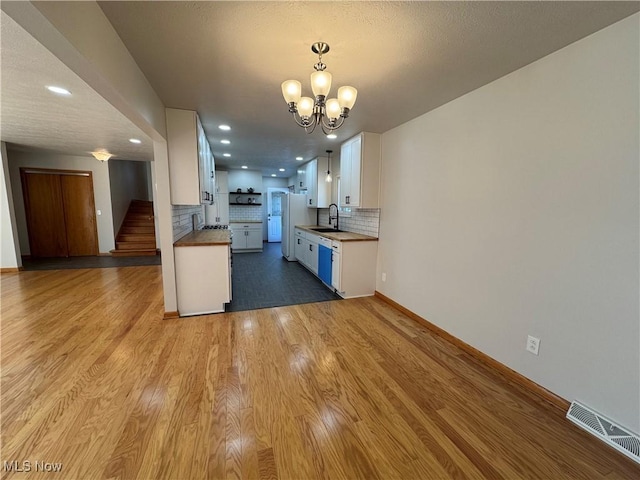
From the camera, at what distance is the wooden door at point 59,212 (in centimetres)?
576

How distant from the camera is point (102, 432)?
57.7 inches

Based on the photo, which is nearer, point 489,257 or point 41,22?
point 41,22

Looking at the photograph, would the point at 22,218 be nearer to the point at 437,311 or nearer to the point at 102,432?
the point at 102,432

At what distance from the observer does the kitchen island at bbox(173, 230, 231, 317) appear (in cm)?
299

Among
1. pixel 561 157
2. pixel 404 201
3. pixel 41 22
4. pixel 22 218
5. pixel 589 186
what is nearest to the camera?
pixel 41 22

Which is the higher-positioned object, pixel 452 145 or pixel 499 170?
pixel 452 145

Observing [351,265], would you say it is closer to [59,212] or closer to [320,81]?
[320,81]

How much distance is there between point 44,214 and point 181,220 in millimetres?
A: 5094

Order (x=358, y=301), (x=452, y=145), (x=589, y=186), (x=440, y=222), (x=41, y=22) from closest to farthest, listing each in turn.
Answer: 1. (x=41, y=22)
2. (x=589, y=186)
3. (x=452, y=145)
4. (x=440, y=222)
5. (x=358, y=301)

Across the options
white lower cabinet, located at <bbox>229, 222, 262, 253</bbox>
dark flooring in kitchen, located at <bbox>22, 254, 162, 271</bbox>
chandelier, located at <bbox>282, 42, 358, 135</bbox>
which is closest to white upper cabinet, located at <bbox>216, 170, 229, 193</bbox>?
white lower cabinet, located at <bbox>229, 222, 262, 253</bbox>

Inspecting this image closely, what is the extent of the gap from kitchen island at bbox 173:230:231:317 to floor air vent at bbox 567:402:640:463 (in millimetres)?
3244

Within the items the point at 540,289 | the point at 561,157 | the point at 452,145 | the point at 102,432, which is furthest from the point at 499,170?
the point at 102,432

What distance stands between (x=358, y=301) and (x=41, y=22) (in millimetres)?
3600

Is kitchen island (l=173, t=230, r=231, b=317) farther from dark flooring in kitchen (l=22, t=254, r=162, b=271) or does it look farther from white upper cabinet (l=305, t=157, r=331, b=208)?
dark flooring in kitchen (l=22, t=254, r=162, b=271)
